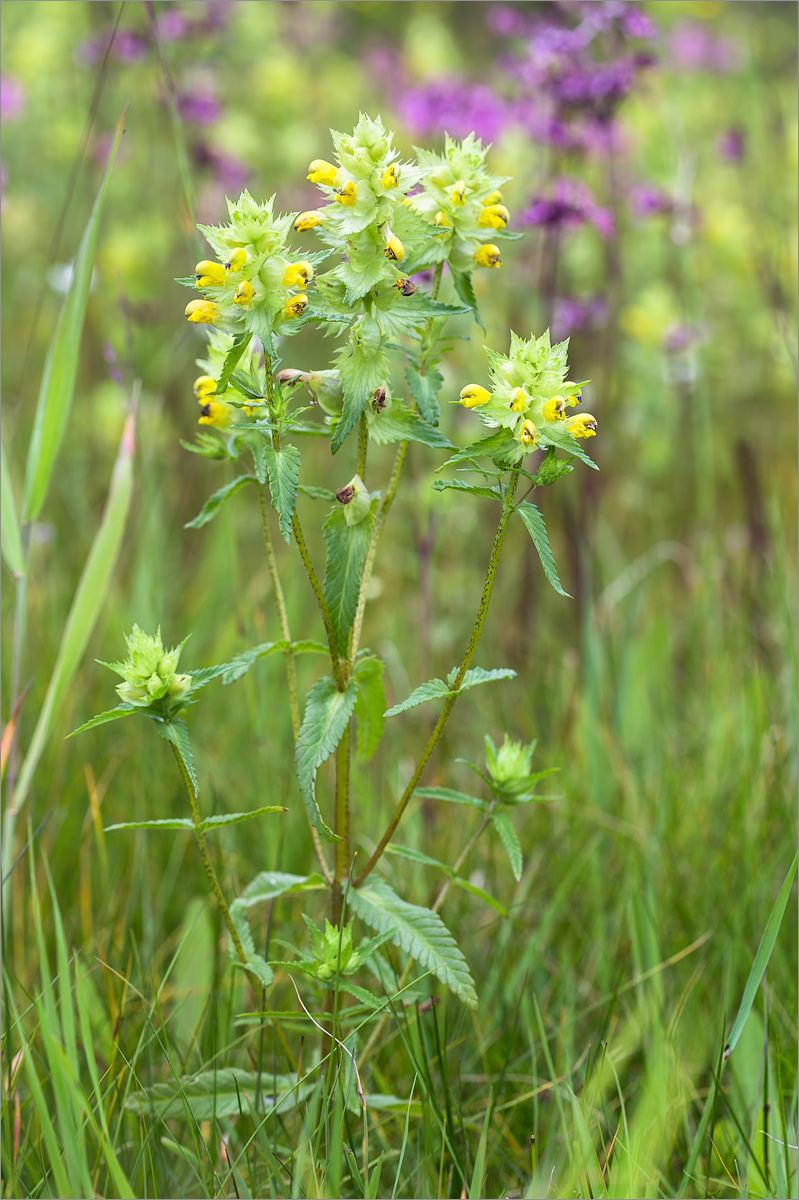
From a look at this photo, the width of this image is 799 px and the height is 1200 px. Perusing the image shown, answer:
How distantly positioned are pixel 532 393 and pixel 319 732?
0.41m

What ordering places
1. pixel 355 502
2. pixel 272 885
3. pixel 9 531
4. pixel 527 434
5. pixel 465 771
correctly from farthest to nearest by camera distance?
pixel 465 771
pixel 9 531
pixel 272 885
pixel 355 502
pixel 527 434

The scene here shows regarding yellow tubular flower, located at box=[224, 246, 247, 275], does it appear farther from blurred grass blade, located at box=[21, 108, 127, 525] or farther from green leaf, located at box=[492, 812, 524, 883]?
green leaf, located at box=[492, 812, 524, 883]

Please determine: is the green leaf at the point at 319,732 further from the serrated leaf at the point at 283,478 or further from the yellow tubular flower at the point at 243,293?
the yellow tubular flower at the point at 243,293

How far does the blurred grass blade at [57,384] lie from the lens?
4.18ft

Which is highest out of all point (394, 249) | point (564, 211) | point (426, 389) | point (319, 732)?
point (564, 211)

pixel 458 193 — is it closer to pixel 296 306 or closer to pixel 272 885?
pixel 296 306

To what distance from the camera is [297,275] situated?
92cm

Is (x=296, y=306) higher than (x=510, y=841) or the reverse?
higher

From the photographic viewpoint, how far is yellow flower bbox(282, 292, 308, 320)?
94cm

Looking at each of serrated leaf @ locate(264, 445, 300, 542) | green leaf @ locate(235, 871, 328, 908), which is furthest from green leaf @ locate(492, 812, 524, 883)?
serrated leaf @ locate(264, 445, 300, 542)

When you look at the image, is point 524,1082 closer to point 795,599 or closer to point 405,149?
point 795,599

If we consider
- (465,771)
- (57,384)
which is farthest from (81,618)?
(465,771)

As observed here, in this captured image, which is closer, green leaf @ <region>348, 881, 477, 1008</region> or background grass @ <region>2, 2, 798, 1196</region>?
green leaf @ <region>348, 881, 477, 1008</region>

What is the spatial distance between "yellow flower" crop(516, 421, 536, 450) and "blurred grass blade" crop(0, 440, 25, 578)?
744 millimetres
